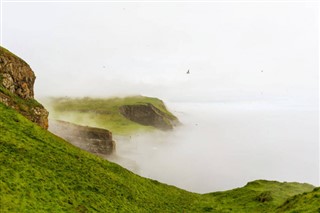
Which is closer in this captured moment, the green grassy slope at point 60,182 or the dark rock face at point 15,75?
the green grassy slope at point 60,182

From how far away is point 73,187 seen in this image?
4888cm

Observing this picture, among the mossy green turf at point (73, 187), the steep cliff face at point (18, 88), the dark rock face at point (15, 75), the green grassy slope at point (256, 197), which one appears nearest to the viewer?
the mossy green turf at point (73, 187)

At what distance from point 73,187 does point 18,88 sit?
204ft

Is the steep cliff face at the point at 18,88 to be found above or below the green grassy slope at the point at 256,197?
above

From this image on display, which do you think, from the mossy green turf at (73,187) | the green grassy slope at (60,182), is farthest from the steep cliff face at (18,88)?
the green grassy slope at (60,182)

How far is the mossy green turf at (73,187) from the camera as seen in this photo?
133 feet

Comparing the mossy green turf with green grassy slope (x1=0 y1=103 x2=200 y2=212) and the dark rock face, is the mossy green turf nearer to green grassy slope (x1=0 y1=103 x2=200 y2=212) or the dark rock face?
green grassy slope (x1=0 y1=103 x2=200 y2=212)

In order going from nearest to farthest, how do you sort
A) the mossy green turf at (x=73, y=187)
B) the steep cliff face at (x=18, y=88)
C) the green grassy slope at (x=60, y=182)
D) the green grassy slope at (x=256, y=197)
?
the green grassy slope at (x=60, y=182)
the mossy green turf at (x=73, y=187)
the green grassy slope at (x=256, y=197)
the steep cliff face at (x=18, y=88)

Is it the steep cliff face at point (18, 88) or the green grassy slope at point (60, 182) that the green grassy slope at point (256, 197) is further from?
the steep cliff face at point (18, 88)

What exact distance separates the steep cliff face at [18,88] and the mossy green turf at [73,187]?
25.3 m

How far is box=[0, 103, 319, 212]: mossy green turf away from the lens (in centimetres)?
4041

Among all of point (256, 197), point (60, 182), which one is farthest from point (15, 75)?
point (256, 197)

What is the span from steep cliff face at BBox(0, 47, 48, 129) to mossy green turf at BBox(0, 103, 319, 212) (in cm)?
2529

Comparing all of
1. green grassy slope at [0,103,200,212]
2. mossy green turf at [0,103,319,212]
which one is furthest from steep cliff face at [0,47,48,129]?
green grassy slope at [0,103,200,212]
